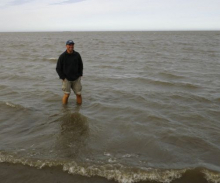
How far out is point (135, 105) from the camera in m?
7.19

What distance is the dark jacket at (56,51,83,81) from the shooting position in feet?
20.7

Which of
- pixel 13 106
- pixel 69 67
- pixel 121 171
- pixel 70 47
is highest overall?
pixel 70 47

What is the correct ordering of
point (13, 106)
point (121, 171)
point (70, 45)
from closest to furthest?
point (121, 171) → point (70, 45) → point (13, 106)

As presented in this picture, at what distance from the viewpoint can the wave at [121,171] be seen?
3.66m

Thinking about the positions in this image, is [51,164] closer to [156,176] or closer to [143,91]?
[156,176]

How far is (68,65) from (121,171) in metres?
3.61

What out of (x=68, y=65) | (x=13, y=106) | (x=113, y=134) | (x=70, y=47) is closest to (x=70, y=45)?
(x=70, y=47)

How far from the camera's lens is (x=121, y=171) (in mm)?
3781

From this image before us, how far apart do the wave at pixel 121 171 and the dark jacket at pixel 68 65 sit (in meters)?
2.98

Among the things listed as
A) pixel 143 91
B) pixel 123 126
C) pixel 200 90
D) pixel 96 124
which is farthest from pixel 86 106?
pixel 200 90

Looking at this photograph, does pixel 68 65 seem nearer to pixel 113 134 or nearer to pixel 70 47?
pixel 70 47

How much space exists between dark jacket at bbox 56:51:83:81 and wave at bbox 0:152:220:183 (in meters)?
2.98

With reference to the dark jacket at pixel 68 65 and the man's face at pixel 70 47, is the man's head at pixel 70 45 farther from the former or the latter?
the dark jacket at pixel 68 65

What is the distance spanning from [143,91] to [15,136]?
5.15m
